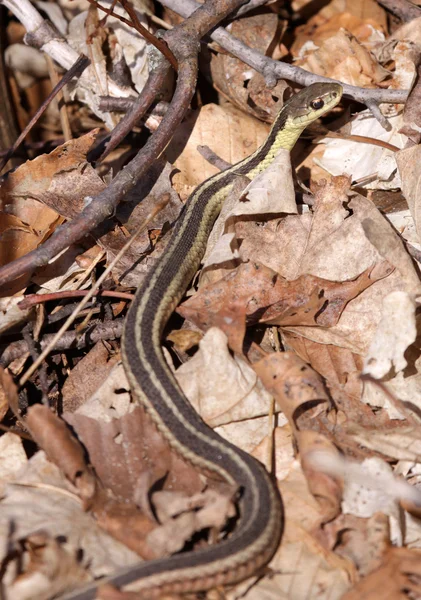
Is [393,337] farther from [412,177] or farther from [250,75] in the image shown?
[250,75]

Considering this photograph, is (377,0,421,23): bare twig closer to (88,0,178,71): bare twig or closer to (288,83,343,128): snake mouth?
(288,83,343,128): snake mouth

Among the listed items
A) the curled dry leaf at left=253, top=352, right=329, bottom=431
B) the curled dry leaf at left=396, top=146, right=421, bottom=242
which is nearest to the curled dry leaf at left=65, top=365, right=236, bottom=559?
the curled dry leaf at left=253, top=352, right=329, bottom=431

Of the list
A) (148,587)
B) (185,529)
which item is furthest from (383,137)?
(148,587)

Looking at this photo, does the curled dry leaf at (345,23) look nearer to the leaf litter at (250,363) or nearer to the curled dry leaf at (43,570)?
the leaf litter at (250,363)

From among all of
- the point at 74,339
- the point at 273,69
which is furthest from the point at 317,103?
the point at 74,339

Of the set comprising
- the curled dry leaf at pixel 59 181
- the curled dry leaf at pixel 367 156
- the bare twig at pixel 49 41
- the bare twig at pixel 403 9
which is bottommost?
the curled dry leaf at pixel 367 156

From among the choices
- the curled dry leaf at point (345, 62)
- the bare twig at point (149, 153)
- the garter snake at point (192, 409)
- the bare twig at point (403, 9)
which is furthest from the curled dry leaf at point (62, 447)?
the bare twig at point (403, 9)
